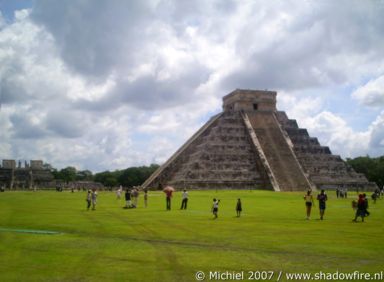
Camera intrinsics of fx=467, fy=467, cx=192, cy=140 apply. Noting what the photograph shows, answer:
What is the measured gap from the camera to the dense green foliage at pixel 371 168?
82500 millimetres

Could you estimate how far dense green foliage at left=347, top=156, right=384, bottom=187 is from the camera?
271ft

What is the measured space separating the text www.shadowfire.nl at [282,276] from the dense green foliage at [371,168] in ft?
251

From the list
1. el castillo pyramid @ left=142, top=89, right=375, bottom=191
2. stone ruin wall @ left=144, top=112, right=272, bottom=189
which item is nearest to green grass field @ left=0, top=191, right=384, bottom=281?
stone ruin wall @ left=144, top=112, right=272, bottom=189

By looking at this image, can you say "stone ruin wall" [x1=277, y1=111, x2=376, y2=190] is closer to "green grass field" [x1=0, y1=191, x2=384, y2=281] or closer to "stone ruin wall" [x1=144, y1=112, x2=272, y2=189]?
"stone ruin wall" [x1=144, y1=112, x2=272, y2=189]

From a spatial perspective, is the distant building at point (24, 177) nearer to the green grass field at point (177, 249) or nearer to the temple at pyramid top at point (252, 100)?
the temple at pyramid top at point (252, 100)

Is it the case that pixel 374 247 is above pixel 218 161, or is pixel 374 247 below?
below

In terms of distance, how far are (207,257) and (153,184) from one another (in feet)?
145

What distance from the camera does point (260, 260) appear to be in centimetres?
988

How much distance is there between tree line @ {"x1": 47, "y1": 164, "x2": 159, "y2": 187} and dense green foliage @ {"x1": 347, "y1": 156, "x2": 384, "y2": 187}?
150ft

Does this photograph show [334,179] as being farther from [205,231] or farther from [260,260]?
[260,260]

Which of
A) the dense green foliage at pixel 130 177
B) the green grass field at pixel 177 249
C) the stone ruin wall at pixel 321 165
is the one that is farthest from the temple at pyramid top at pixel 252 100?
the dense green foliage at pixel 130 177

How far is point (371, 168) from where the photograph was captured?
86.5m

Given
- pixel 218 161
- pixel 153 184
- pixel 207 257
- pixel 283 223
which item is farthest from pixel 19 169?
pixel 207 257

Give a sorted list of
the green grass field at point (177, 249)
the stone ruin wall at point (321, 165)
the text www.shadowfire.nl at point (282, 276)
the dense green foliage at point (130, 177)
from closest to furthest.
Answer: the text www.shadowfire.nl at point (282, 276) < the green grass field at point (177, 249) < the stone ruin wall at point (321, 165) < the dense green foliage at point (130, 177)
